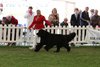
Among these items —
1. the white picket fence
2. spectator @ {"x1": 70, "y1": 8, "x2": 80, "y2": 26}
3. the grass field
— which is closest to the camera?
the grass field

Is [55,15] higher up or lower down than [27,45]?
higher up

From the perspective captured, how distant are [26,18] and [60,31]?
2165mm

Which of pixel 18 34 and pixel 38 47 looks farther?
pixel 18 34

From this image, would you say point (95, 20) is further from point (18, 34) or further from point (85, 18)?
point (18, 34)

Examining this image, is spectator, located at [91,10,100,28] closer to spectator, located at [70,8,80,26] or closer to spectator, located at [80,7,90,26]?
spectator, located at [80,7,90,26]

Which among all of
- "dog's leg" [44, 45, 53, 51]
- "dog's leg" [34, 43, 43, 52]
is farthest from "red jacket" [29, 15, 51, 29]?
"dog's leg" [44, 45, 53, 51]

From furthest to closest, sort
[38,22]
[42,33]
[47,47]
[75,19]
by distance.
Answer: [75,19] < [38,22] < [47,47] < [42,33]

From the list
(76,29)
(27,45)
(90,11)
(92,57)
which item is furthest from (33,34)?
(90,11)

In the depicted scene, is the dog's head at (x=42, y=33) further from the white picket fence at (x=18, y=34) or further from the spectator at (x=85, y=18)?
the spectator at (x=85, y=18)

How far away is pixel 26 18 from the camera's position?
63.7ft

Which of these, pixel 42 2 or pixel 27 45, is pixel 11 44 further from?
pixel 42 2

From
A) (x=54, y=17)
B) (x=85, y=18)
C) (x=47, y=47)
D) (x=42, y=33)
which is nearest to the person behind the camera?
(x=42, y=33)

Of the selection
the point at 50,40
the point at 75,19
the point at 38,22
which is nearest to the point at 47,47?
the point at 50,40

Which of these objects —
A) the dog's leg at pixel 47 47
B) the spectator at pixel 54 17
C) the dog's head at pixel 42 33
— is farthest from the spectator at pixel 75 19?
the dog's head at pixel 42 33
